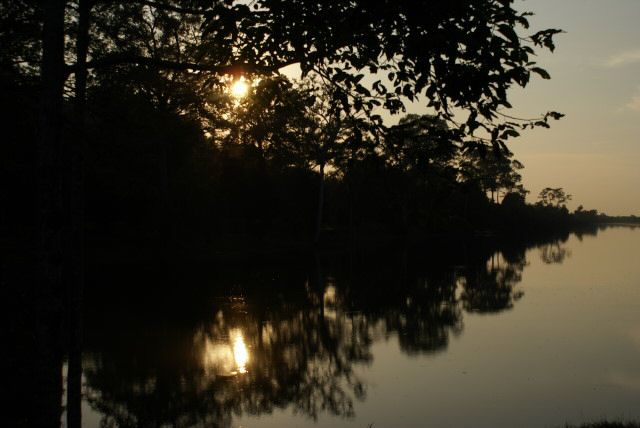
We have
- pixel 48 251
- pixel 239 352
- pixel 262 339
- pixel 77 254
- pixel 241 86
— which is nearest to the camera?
pixel 48 251

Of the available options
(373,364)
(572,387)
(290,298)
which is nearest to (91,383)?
(373,364)

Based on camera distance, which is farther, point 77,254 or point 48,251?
point 77,254

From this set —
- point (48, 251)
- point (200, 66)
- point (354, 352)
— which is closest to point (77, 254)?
point (48, 251)

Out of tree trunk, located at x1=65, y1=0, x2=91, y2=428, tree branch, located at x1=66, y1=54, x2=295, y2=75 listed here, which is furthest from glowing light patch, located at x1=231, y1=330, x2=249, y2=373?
tree branch, located at x1=66, y1=54, x2=295, y2=75

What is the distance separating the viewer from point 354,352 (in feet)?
59.6

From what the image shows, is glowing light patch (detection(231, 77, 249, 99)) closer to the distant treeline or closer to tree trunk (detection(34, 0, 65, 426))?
the distant treeline

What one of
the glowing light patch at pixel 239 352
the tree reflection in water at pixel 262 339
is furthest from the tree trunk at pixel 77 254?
the glowing light patch at pixel 239 352

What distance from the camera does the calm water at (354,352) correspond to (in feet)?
42.2

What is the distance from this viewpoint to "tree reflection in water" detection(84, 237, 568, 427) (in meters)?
13.3

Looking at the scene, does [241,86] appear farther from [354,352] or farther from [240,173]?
[240,173]

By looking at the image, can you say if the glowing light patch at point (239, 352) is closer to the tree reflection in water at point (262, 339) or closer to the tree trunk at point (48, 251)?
the tree reflection in water at point (262, 339)

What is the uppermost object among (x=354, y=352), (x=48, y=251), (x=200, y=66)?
(x=200, y=66)

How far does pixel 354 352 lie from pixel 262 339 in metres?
3.32

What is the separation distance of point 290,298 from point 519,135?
23.2 meters
